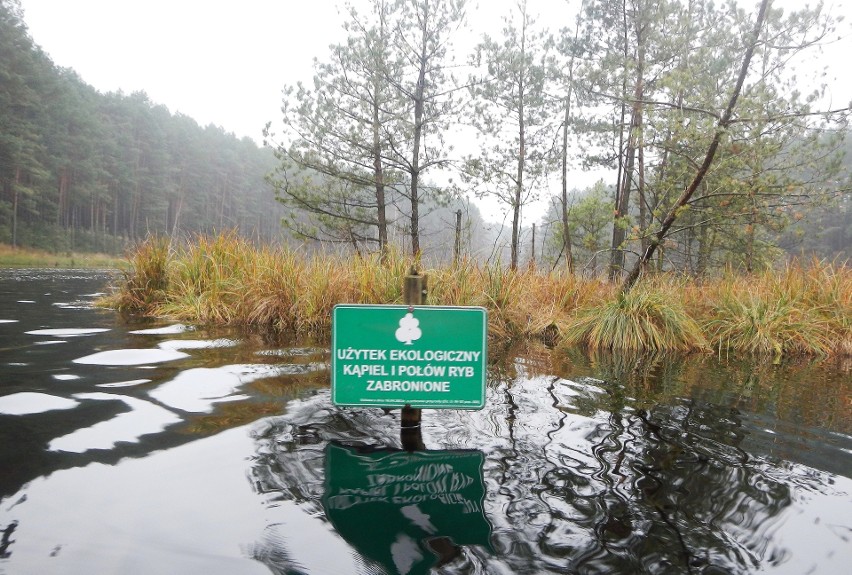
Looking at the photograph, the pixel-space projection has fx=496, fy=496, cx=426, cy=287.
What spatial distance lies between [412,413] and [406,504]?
59 centimetres

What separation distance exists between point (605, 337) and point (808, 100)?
187 inches

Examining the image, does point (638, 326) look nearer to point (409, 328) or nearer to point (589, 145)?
point (409, 328)

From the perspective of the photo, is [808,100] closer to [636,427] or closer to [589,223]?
[636,427]

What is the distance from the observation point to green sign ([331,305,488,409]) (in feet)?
5.91

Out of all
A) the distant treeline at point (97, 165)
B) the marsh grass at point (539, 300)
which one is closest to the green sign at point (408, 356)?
the marsh grass at point (539, 300)

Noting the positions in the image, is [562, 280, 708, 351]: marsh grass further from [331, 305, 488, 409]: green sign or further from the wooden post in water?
[331, 305, 488, 409]: green sign

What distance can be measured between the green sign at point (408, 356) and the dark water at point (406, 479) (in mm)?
265

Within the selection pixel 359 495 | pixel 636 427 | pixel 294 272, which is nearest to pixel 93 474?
pixel 359 495

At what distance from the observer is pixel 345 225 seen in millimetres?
11688

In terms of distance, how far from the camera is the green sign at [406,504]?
131 cm

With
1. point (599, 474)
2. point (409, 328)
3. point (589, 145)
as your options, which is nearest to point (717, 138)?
point (599, 474)

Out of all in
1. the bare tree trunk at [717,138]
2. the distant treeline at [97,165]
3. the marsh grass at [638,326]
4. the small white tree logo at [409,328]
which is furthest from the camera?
the distant treeline at [97,165]

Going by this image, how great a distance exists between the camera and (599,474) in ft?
5.80

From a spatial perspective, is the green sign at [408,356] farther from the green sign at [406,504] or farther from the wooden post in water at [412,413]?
the green sign at [406,504]
